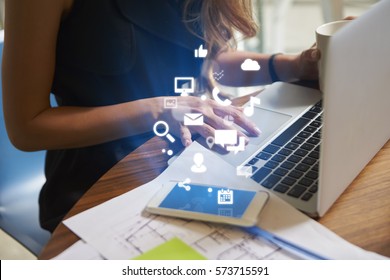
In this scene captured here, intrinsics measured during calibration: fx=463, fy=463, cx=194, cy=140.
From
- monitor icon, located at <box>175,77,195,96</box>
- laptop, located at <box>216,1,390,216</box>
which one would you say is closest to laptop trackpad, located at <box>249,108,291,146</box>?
laptop, located at <box>216,1,390,216</box>

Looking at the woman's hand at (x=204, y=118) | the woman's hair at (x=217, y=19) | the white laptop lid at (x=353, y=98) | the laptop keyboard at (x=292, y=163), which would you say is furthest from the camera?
the woman's hair at (x=217, y=19)

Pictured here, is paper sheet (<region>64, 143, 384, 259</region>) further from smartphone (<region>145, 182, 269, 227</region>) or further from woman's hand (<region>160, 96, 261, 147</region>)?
woman's hand (<region>160, 96, 261, 147</region>)

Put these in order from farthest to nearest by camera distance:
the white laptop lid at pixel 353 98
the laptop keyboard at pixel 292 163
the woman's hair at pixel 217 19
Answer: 1. the woman's hair at pixel 217 19
2. the laptop keyboard at pixel 292 163
3. the white laptop lid at pixel 353 98

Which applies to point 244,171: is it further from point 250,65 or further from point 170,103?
point 250,65

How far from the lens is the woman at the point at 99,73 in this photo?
0.59 m

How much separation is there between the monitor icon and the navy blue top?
14 millimetres

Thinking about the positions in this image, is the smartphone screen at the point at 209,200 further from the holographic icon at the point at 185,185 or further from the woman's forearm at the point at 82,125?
the woman's forearm at the point at 82,125

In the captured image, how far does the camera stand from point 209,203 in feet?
1.68

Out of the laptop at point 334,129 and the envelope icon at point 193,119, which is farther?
the envelope icon at point 193,119

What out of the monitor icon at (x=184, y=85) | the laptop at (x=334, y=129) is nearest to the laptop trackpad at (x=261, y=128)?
the laptop at (x=334, y=129)

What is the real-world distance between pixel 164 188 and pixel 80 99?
25 centimetres

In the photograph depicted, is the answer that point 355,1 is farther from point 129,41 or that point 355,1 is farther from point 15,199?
point 15,199

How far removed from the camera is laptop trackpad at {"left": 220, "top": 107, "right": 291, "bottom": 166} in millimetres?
589
